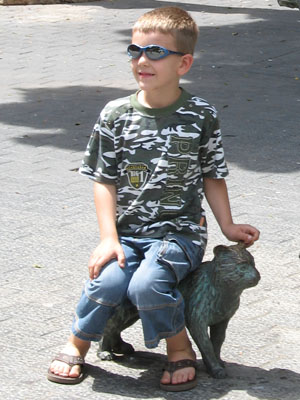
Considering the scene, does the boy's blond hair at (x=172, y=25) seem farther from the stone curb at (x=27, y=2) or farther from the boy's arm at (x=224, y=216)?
the stone curb at (x=27, y=2)

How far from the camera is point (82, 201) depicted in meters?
6.07

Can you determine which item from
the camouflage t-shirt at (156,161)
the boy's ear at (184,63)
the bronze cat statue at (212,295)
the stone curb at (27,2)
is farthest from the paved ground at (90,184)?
the boy's ear at (184,63)

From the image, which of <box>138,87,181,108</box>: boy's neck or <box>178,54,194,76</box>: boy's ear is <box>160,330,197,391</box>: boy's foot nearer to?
<box>138,87,181,108</box>: boy's neck

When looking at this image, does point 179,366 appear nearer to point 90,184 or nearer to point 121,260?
point 121,260

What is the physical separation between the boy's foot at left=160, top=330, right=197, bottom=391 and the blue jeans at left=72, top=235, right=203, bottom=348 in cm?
8

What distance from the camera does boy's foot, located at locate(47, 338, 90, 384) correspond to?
3602 millimetres

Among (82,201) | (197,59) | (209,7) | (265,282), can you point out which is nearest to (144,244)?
(265,282)

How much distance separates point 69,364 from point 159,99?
1.04 metres

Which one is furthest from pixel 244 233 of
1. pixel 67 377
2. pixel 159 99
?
pixel 67 377

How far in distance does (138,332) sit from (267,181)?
8.56 ft

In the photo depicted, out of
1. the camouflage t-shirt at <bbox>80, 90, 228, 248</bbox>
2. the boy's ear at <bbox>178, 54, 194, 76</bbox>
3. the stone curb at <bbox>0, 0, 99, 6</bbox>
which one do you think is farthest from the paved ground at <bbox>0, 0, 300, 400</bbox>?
the boy's ear at <bbox>178, 54, 194, 76</bbox>

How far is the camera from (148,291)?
3455 millimetres

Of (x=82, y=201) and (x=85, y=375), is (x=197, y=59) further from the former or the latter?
(x=85, y=375)

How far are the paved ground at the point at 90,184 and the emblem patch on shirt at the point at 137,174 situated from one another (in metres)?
0.70
